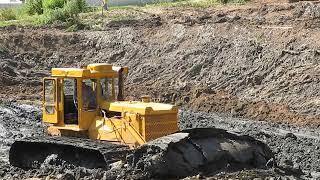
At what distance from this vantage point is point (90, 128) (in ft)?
48.5

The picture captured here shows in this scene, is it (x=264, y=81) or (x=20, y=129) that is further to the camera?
(x=264, y=81)

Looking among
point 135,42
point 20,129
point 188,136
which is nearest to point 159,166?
→ point 188,136

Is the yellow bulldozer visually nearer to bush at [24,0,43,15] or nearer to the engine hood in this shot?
the engine hood

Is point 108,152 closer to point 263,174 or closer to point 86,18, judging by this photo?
point 263,174

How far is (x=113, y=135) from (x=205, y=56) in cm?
1395

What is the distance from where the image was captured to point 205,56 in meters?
28.0

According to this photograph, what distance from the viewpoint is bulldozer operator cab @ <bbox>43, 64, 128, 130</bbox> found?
14516 mm

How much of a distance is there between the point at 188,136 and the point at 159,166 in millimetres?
959

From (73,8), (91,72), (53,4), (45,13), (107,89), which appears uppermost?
(91,72)

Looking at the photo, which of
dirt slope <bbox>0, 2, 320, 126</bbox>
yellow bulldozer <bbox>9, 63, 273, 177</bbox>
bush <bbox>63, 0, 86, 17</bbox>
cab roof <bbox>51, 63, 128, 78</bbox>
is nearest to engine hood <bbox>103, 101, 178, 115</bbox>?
yellow bulldozer <bbox>9, 63, 273, 177</bbox>

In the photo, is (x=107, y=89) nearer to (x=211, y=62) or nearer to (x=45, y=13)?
(x=211, y=62)

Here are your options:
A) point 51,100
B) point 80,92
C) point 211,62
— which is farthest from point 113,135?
point 211,62

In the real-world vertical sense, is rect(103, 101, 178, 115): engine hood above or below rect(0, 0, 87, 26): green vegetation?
above

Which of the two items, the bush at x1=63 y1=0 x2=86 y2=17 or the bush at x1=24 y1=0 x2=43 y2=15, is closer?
the bush at x1=63 y1=0 x2=86 y2=17
